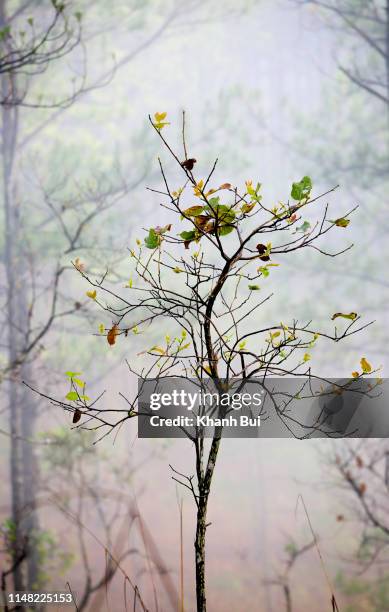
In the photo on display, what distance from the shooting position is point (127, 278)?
3102mm

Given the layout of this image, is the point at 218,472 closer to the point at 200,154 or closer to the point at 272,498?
the point at 272,498

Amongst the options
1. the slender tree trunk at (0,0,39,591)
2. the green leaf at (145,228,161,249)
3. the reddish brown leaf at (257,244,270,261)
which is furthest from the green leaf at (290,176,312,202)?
A: the slender tree trunk at (0,0,39,591)

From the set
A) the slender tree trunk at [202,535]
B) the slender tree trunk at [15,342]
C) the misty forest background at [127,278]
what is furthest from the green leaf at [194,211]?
the slender tree trunk at [15,342]

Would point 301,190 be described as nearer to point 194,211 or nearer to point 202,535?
point 194,211

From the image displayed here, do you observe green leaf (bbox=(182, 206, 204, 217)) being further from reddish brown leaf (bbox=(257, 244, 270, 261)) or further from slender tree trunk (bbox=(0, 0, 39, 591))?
slender tree trunk (bbox=(0, 0, 39, 591))

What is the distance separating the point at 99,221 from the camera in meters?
6.75

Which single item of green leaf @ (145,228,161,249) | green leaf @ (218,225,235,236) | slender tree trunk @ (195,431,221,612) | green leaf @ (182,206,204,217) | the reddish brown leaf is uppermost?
green leaf @ (182,206,204,217)

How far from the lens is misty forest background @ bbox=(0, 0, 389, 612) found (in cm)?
512

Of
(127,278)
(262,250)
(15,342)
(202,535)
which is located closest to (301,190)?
(262,250)

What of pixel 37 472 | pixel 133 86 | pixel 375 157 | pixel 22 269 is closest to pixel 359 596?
pixel 37 472

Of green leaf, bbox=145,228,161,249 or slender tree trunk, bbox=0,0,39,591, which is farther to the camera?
slender tree trunk, bbox=0,0,39,591

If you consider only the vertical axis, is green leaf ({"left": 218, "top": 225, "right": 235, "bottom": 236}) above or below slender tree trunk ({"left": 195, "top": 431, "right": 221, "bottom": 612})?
above

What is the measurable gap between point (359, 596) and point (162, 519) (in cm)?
460

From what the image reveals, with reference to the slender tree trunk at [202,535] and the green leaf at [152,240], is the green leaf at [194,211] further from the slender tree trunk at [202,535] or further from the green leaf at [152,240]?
the slender tree trunk at [202,535]
